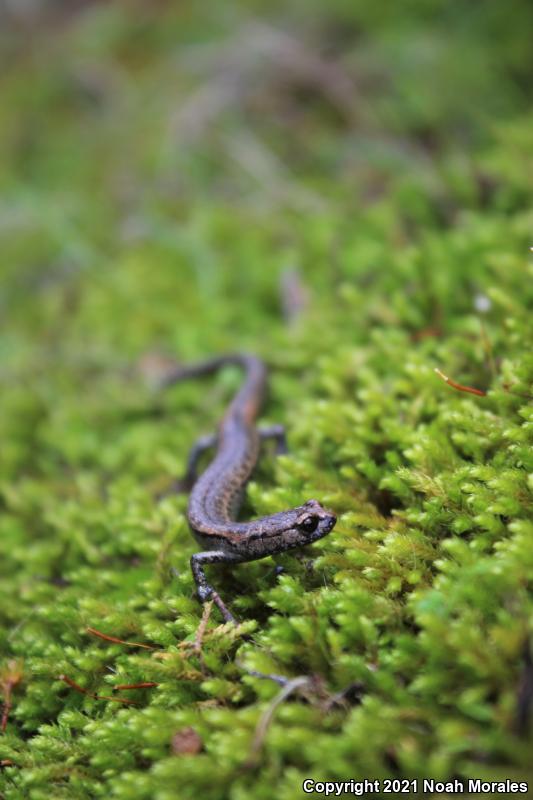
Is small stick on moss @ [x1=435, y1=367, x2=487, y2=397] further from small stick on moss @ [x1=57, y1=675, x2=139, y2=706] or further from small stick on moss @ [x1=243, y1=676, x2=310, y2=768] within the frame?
small stick on moss @ [x1=57, y1=675, x2=139, y2=706]

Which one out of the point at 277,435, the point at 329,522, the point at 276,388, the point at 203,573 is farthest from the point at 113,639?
the point at 276,388

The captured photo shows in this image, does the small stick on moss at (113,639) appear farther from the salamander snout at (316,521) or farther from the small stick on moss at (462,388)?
the small stick on moss at (462,388)

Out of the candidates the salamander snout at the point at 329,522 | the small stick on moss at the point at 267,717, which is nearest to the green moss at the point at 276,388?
the small stick on moss at the point at 267,717

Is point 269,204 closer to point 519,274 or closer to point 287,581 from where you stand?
point 519,274

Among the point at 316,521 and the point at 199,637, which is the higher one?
the point at 316,521

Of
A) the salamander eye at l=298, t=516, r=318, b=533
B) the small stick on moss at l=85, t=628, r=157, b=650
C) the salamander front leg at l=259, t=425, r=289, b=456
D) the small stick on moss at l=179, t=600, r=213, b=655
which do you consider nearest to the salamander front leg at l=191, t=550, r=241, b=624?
the small stick on moss at l=179, t=600, r=213, b=655

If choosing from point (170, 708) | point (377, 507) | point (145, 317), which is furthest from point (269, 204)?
point (170, 708)

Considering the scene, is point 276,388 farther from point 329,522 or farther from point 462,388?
point 329,522
